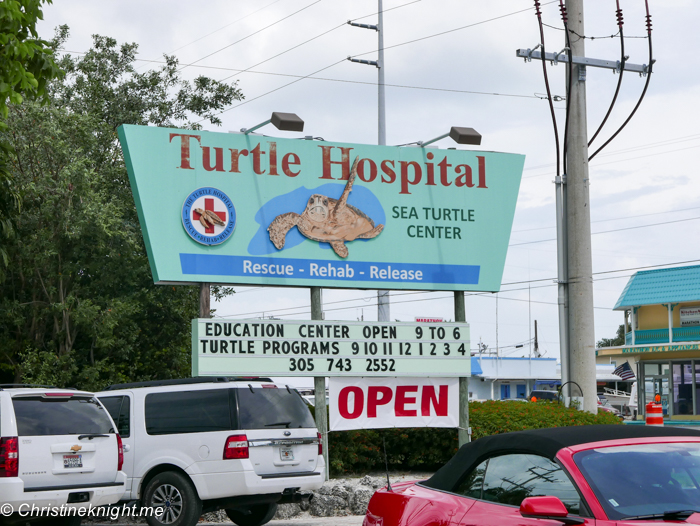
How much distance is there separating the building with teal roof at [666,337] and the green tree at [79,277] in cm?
2854

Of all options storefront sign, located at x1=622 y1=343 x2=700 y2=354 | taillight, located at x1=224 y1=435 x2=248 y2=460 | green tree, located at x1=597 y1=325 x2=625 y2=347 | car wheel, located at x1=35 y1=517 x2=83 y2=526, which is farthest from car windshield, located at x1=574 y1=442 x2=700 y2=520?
green tree, located at x1=597 y1=325 x2=625 y2=347

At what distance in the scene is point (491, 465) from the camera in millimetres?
5836

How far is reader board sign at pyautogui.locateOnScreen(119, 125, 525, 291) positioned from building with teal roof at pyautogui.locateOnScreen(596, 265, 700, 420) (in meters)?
28.5

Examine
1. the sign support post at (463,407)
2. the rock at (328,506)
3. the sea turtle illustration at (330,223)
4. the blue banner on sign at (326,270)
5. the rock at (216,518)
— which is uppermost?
the sea turtle illustration at (330,223)

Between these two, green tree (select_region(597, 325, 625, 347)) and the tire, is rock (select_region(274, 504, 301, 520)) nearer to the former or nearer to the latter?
the tire

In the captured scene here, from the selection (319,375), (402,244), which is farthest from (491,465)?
(402,244)

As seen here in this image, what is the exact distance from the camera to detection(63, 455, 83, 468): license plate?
30.8 feet

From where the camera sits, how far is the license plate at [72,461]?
369 inches


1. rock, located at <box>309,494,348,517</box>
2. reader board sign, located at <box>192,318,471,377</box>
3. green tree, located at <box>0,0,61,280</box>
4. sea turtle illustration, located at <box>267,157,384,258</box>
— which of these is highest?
green tree, located at <box>0,0,61,280</box>

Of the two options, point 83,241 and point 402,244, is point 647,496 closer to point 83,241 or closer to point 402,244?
point 402,244

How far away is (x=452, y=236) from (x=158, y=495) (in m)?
7.51

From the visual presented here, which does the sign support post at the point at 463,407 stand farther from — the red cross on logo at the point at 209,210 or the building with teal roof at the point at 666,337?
the building with teal roof at the point at 666,337

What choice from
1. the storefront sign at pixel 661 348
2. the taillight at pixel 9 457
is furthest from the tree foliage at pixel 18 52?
the storefront sign at pixel 661 348

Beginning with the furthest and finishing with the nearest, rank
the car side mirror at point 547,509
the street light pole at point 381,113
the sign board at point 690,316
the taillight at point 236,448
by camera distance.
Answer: the sign board at point 690,316 < the street light pole at point 381,113 < the taillight at point 236,448 < the car side mirror at point 547,509
